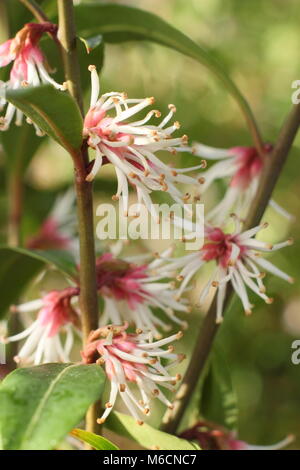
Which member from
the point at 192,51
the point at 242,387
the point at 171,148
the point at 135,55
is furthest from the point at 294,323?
the point at 171,148

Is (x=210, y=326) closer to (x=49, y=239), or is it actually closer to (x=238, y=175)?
(x=238, y=175)

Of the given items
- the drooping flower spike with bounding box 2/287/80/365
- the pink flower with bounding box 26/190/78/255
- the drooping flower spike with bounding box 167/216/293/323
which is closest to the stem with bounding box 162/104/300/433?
the drooping flower spike with bounding box 167/216/293/323

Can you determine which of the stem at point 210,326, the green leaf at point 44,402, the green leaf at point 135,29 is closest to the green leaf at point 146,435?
the stem at point 210,326

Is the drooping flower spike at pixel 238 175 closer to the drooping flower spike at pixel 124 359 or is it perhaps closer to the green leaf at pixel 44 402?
the drooping flower spike at pixel 124 359

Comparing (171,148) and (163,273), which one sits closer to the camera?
(171,148)
